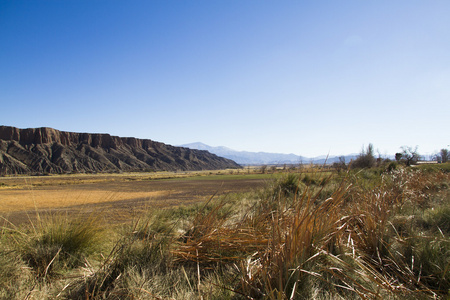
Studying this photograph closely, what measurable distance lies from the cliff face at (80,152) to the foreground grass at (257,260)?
251 ft

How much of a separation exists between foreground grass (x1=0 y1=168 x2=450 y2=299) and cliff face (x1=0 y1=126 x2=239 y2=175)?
7645 cm

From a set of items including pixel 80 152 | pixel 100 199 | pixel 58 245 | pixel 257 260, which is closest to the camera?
pixel 257 260

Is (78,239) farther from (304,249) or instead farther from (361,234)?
(361,234)

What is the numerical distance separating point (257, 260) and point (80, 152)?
411 feet

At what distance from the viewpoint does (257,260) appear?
104 inches

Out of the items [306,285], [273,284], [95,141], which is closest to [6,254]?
[273,284]

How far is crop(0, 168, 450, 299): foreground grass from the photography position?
2.24 meters

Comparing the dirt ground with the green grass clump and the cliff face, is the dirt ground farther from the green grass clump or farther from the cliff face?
the cliff face

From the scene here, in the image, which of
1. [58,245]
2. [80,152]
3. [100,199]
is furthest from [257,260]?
[80,152]

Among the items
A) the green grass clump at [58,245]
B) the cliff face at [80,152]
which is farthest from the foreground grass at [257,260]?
the cliff face at [80,152]

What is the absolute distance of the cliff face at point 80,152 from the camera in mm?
91750

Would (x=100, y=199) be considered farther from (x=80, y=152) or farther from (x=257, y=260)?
(x=80, y=152)

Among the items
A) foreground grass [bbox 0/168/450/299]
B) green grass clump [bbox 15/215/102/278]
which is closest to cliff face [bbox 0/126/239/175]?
green grass clump [bbox 15/215/102/278]

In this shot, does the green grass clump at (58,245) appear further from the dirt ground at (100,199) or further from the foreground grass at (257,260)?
the dirt ground at (100,199)
